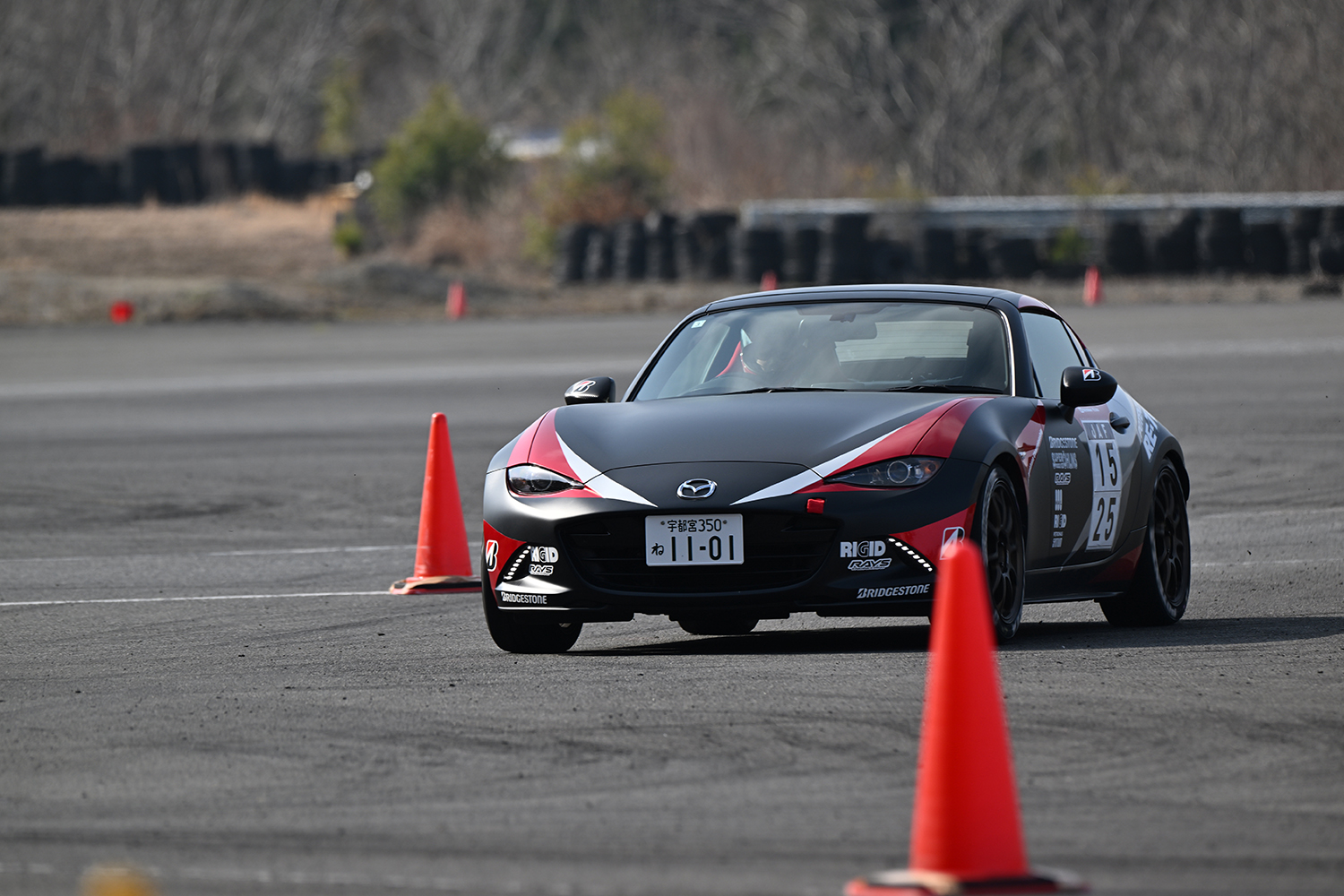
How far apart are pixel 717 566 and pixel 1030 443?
1.49 metres

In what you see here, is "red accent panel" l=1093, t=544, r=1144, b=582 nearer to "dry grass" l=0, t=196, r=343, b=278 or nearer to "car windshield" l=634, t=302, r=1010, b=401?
"car windshield" l=634, t=302, r=1010, b=401

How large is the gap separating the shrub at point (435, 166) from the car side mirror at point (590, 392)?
44.7 meters

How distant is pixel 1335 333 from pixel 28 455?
17.2 meters

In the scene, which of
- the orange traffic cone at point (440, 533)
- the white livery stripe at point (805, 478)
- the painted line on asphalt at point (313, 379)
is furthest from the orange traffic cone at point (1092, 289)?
the white livery stripe at point (805, 478)

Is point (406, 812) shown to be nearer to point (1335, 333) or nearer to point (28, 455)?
point (28, 455)

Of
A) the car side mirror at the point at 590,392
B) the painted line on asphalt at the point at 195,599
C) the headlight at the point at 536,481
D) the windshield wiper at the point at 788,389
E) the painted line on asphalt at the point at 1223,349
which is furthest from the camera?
the painted line on asphalt at the point at 1223,349

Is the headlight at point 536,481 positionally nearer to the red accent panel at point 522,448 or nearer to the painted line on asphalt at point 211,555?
the red accent panel at point 522,448

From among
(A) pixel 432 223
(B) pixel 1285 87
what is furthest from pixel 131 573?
(B) pixel 1285 87

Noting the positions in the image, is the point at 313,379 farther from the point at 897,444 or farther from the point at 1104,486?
the point at 897,444

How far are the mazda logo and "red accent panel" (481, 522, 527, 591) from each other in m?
0.72

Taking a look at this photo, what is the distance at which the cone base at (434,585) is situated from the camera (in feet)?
35.9

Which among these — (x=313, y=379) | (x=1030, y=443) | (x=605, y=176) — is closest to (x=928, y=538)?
(x=1030, y=443)

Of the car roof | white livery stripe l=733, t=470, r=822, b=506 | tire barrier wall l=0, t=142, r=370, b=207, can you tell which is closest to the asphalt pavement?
white livery stripe l=733, t=470, r=822, b=506

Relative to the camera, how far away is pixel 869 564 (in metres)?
7.88
